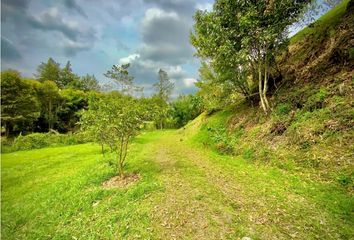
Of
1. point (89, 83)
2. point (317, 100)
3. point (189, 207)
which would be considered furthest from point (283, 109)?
point (89, 83)

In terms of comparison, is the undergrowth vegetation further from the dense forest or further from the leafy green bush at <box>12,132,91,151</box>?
the dense forest

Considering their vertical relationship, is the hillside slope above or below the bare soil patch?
above

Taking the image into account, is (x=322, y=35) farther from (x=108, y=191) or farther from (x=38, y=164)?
(x=38, y=164)

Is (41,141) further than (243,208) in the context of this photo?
Yes

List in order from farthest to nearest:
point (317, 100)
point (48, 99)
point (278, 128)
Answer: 1. point (48, 99)
2. point (278, 128)
3. point (317, 100)

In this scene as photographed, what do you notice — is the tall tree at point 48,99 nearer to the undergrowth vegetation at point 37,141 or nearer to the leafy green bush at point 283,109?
the undergrowth vegetation at point 37,141

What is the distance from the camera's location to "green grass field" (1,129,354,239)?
23.5 feet

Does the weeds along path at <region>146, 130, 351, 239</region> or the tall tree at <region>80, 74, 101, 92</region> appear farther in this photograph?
the tall tree at <region>80, 74, 101, 92</region>

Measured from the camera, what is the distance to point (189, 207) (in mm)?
8734

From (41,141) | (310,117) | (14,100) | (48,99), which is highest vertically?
(48,99)

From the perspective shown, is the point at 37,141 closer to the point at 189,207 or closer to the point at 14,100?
the point at 14,100

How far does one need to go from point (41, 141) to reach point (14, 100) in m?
14.6

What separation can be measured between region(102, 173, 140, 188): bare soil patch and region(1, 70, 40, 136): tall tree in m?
41.2

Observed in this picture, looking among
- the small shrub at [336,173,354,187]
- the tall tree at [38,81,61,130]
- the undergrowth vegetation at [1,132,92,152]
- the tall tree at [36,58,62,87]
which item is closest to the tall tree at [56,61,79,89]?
the tall tree at [36,58,62,87]
